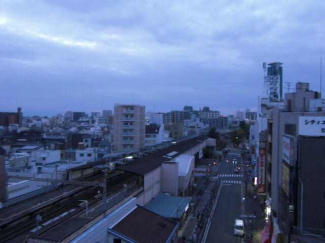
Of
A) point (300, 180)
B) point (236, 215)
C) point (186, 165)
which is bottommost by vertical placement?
point (236, 215)

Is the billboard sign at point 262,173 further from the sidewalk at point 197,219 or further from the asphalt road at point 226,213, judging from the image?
the sidewalk at point 197,219

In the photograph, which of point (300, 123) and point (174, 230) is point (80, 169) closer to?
point (174, 230)

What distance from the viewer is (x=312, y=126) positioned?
1004 centimetres

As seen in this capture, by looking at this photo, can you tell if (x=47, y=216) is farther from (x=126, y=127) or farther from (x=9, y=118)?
(x=9, y=118)

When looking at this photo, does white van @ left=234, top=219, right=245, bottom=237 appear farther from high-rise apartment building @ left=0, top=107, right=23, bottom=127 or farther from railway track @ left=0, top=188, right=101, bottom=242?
high-rise apartment building @ left=0, top=107, right=23, bottom=127

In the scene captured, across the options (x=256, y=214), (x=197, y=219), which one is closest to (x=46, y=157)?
(x=197, y=219)

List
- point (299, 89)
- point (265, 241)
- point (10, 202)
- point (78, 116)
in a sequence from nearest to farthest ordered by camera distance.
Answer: point (10, 202)
point (265, 241)
point (299, 89)
point (78, 116)

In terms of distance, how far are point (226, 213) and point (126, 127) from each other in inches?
816

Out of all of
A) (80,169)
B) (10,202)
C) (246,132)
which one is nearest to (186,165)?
(80,169)

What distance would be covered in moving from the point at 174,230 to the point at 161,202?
4.22 metres

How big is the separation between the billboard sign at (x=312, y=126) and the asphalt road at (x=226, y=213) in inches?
277

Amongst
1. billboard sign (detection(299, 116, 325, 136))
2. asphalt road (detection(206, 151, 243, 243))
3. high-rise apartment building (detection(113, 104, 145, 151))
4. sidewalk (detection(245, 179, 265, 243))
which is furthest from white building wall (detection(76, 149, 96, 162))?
billboard sign (detection(299, 116, 325, 136))

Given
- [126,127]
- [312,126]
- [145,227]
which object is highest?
[312,126]

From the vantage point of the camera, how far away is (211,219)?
707 inches
